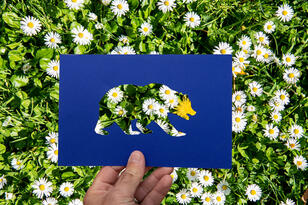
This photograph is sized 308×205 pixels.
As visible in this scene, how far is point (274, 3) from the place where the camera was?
1.04 m

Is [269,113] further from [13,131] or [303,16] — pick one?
[13,131]

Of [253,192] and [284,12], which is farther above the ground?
[284,12]

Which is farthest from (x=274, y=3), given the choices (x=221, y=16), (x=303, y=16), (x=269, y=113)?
(x=269, y=113)

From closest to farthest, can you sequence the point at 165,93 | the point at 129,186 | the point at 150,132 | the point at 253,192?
the point at 129,186
the point at 150,132
the point at 165,93
the point at 253,192

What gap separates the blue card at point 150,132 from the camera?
72 cm

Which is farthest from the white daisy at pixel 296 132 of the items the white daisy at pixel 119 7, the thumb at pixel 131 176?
the white daisy at pixel 119 7

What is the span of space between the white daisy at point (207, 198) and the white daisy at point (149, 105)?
404mm

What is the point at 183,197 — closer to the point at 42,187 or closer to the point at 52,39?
the point at 42,187

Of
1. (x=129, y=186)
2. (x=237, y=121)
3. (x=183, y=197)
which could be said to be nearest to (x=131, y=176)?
(x=129, y=186)

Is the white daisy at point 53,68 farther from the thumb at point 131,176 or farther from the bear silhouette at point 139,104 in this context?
the thumb at point 131,176

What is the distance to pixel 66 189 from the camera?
930mm

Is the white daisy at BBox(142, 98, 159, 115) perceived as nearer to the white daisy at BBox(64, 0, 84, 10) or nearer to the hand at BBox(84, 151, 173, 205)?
the hand at BBox(84, 151, 173, 205)

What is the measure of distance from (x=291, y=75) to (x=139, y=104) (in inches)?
25.9

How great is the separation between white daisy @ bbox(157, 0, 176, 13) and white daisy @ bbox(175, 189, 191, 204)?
73 cm
